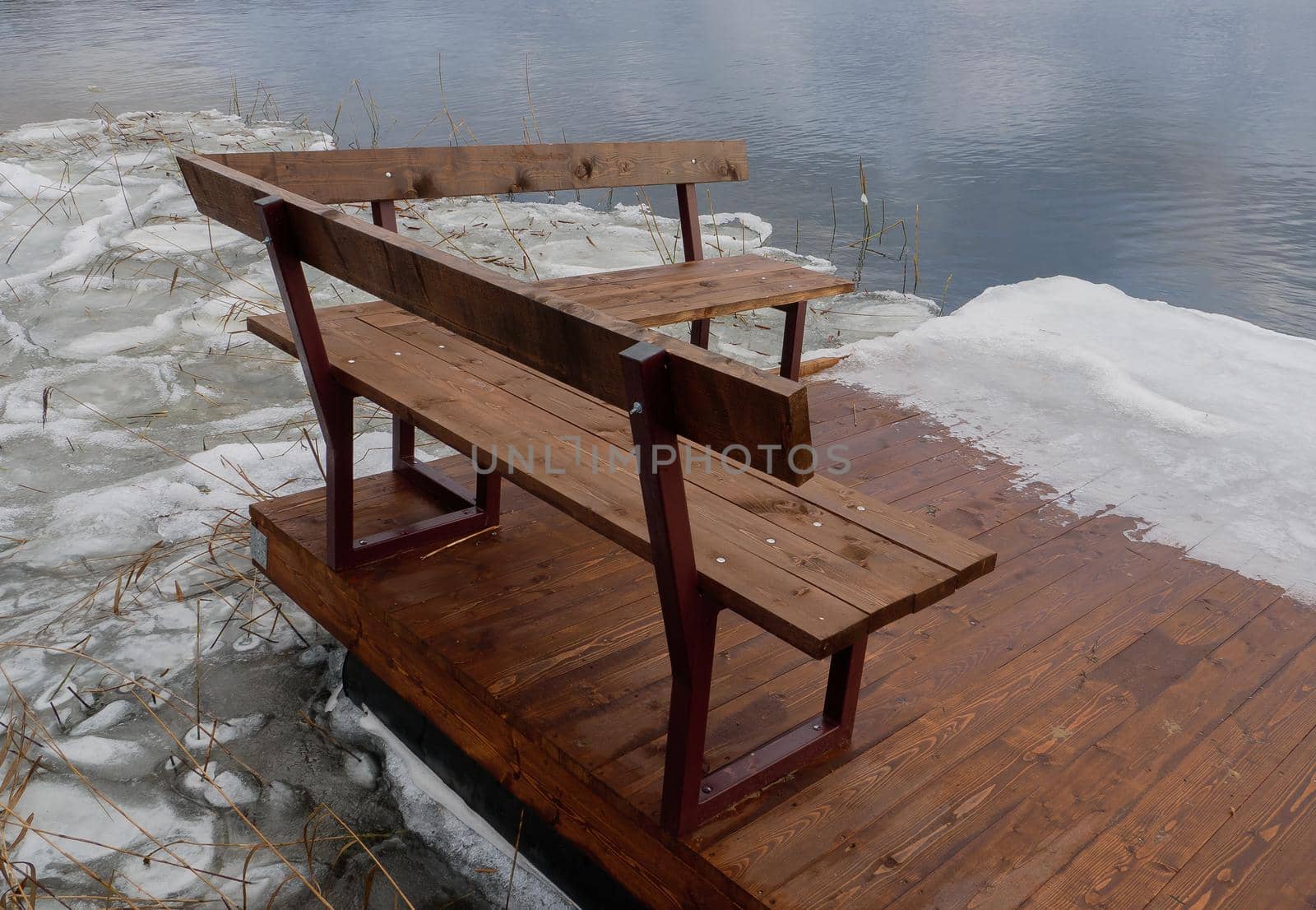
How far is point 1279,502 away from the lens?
10.3 feet

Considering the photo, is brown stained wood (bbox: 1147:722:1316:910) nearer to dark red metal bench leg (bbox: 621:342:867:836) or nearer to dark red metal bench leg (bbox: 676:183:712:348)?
dark red metal bench leg (bbox: 621:342:867:836)

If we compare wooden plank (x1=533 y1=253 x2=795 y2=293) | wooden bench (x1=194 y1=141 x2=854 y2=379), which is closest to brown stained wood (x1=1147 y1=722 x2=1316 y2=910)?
wooden bench (x1=194 y1=141 x2=854 y2=379)

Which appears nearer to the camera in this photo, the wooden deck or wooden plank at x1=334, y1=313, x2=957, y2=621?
wooden plank at x1=334, y1=313, x2=957, y2=621

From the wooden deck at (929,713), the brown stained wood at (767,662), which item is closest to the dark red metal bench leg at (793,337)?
the wooden deck at (929,713)

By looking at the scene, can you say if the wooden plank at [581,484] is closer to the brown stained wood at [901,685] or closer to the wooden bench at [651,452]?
the wooden bench at [651,452]

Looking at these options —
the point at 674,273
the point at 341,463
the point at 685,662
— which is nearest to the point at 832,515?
the point at 685,662

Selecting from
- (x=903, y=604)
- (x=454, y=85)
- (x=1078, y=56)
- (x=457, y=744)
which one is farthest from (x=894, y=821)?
(x=1078, y=56)

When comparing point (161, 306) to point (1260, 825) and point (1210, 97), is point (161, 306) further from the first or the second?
point (1210, 97)

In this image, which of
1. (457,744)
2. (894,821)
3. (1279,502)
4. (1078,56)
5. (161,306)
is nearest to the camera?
(894,821)

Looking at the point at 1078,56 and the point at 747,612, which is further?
the point at 1078,56

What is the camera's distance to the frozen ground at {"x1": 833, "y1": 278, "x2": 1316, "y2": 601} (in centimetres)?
302

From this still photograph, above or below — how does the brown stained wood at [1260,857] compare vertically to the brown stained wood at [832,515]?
below

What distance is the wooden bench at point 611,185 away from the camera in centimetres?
293

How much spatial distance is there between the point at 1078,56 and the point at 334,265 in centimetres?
1711
